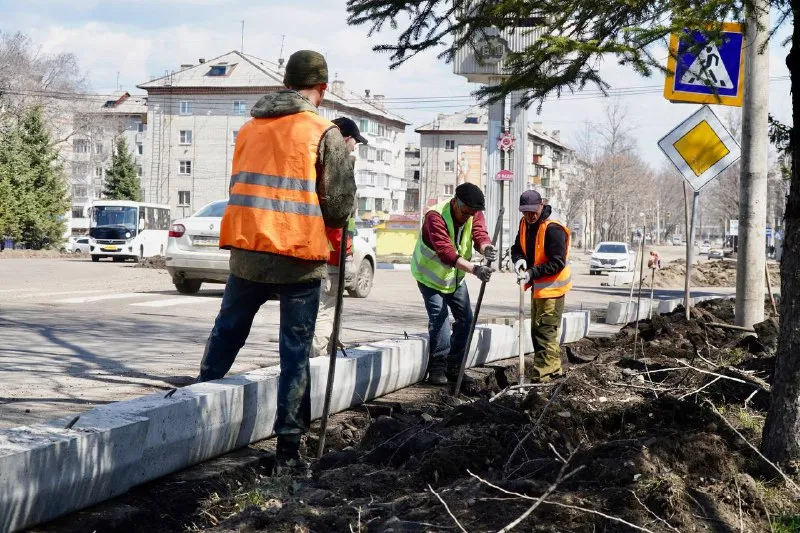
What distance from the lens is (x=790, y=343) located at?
181 inches

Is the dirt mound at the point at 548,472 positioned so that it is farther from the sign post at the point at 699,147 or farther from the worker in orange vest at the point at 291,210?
the sign post at the point at 699,147

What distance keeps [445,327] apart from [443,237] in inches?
33.1

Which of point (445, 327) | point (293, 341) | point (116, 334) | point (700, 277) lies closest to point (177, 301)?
point (116, 334)

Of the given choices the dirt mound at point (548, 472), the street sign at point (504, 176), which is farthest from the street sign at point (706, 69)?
the street sign at point (504, 176)

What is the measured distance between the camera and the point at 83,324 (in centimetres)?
1205

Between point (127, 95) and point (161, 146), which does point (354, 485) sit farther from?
point (127, 95)

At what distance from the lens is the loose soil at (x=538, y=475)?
3.62 metres

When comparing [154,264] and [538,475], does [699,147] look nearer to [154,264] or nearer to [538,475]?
[538,475]

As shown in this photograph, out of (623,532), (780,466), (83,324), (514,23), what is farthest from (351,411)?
(83,324)

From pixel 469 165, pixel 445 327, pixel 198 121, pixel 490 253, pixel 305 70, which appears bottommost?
pixel 445 327

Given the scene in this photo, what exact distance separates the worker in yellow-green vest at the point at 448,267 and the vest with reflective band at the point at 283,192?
133 inches

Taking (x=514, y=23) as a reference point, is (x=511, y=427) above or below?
below

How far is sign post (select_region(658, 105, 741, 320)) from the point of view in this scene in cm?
1162

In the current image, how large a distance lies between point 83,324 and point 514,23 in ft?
25.0
